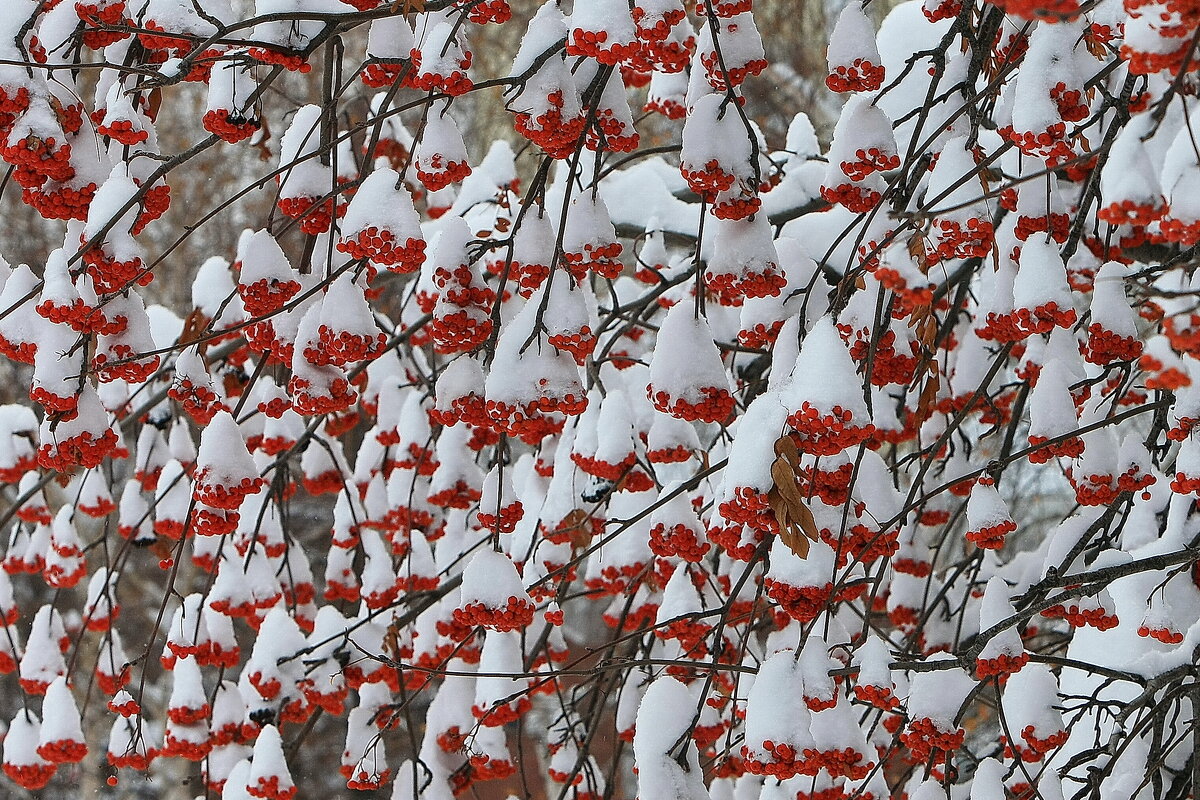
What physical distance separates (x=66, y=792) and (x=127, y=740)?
20.5 ft

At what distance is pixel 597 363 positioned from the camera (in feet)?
8.29

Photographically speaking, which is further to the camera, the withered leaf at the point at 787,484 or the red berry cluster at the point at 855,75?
the red berry cluster at the point at 855,75

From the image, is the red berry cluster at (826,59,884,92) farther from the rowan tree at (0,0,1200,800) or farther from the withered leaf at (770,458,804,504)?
the withered leaf at (770,458,804,504)

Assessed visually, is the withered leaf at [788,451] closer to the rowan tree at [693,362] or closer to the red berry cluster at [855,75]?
the rowan tree at [693,362]

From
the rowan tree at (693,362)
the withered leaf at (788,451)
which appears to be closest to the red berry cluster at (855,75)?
the rowan tree at (693,362)

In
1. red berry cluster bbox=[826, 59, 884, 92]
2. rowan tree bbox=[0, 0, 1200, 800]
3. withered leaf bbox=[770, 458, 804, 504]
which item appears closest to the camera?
withered leaf bbox=[770, 458, 804, 504]

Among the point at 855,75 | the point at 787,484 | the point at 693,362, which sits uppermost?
the point at 855,75

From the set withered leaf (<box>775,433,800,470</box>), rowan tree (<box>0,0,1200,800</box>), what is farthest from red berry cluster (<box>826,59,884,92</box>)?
withered leaf (<box>775,433,800,470</box>)

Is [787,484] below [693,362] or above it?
below

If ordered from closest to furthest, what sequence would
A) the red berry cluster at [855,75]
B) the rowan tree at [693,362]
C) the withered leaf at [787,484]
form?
1. the withered leaf at [787,484]
2. the rowan tree at [693,362]
3. the red berry cluster at [855,75]

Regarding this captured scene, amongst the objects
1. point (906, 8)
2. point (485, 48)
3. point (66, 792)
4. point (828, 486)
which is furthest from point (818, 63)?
point (66, 792)

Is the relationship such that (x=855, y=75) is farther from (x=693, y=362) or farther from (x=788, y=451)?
(x=788, y=451)

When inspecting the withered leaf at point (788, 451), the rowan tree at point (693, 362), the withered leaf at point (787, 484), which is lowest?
the withered leaf at point (787, 484)

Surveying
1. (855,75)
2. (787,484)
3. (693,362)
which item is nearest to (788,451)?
(787,484)
